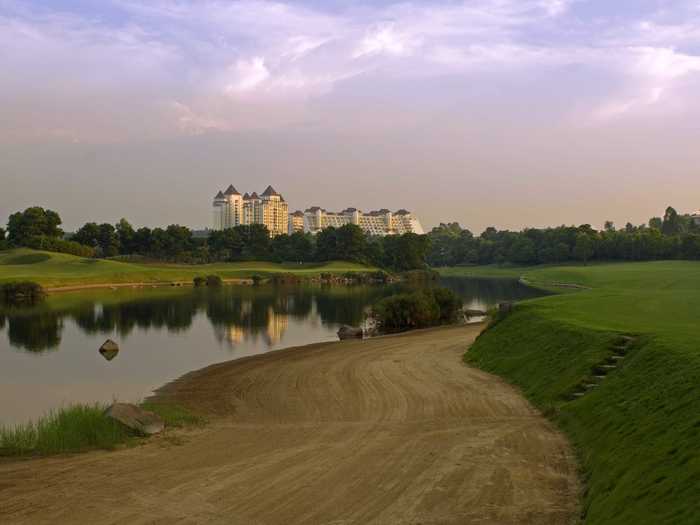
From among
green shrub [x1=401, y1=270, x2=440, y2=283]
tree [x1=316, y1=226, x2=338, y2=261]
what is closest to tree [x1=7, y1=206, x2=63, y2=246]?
tree [x1=316, y1=226, x2=338, y2=261]

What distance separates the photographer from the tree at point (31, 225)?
519ft

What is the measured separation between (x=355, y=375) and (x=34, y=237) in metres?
148

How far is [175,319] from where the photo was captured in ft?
200

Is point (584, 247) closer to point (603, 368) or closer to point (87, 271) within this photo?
point (87, 271)

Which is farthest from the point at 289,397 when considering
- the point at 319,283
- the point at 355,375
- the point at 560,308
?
the point at 319,283

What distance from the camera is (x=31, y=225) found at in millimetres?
158250

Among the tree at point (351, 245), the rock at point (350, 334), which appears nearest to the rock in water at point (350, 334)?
the rock at point (350, 334)

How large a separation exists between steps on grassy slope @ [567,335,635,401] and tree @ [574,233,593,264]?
138m

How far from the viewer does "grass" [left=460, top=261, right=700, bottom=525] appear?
432 inches

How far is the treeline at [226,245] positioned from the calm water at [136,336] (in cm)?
8038

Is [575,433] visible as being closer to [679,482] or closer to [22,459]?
[679,482]

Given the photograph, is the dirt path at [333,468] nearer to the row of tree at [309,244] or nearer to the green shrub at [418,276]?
the green shrub at [418,276]

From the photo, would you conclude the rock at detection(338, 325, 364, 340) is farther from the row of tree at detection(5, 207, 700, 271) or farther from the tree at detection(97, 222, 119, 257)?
the tree at detection(97, 222, 119, 257)

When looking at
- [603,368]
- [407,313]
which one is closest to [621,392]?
[603,368]
